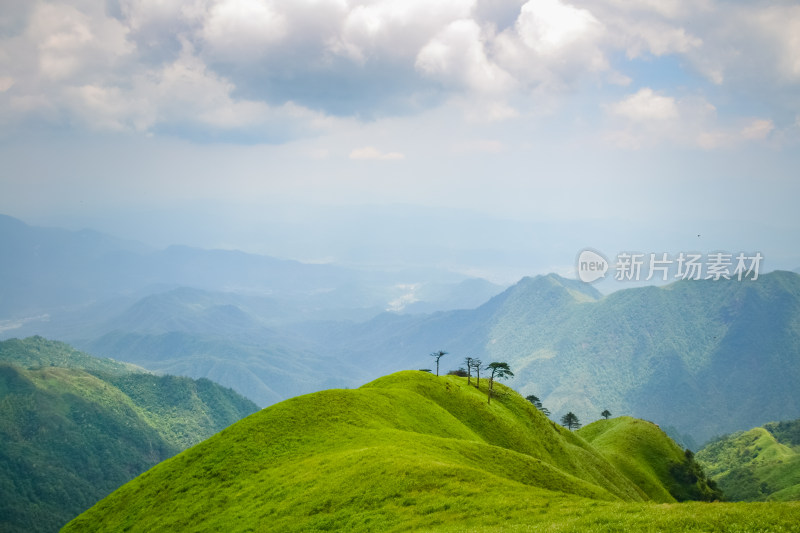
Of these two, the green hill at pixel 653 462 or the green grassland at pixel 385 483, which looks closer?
the green grassland at pixel 385 483

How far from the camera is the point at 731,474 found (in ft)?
646

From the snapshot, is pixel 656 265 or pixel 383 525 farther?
pixel 656 265

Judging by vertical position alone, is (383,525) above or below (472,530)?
below

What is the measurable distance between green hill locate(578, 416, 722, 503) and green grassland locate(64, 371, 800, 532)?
111 ft

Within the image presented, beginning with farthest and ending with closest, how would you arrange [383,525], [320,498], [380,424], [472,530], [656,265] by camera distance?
[656,265], [380,424], [320,498], [383,525], [472,530]

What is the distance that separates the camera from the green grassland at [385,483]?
29.0 m

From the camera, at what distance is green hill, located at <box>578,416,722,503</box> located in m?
118

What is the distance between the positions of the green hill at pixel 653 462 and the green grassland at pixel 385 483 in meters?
33.8

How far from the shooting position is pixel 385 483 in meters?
38.9

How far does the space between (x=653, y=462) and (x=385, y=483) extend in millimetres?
121254

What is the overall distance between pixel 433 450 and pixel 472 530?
2286 cm

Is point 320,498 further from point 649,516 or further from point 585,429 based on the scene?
point 585,429

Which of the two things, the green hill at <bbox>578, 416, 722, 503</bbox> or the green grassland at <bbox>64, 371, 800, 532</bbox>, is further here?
the green hill at <bbox>578, 416, 722, 503</bbox>

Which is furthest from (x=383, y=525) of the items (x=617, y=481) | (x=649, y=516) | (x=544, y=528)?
(x=617, y=481)
